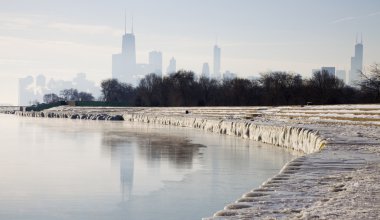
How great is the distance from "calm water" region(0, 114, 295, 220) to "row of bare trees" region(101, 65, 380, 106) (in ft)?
150

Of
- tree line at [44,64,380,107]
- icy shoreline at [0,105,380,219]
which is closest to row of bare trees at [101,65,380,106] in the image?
tree line at [44,64,380,107]

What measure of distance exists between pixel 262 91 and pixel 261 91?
24.8 inches

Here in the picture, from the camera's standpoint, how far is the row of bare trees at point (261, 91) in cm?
7512

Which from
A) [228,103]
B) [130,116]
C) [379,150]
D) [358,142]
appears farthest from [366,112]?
[228,103]

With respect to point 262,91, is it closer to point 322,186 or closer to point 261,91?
point 261,91

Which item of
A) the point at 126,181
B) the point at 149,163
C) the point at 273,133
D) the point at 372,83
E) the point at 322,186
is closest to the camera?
the point at 322,186

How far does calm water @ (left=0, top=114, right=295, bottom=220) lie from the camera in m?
9.29

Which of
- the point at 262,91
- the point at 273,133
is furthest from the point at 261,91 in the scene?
the point at 273,133

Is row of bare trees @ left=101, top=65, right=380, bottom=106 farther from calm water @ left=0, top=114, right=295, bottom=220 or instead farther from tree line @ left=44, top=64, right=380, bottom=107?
calm water @ left=0, top=114, right=295, bottom=220

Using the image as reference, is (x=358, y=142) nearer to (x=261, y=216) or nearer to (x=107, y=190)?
(x=107, y=190)

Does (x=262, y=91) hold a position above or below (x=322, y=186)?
above

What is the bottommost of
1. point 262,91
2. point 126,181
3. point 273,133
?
point 126,181

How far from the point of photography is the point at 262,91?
91.7m

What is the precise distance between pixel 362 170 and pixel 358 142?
6964mm
